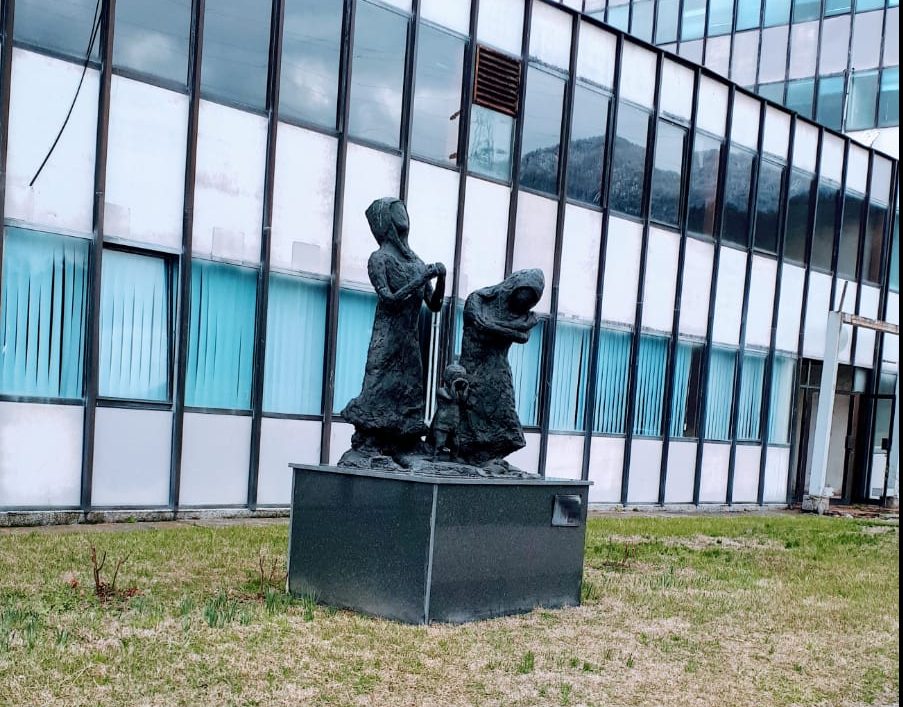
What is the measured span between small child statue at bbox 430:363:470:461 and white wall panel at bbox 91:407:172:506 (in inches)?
186

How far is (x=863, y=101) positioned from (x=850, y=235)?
346 inches

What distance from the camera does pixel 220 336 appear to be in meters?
12.3

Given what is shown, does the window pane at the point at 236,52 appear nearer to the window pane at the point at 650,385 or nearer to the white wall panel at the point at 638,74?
the white wall panel at the point at 638,74

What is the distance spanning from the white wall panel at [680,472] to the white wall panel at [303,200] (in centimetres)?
741

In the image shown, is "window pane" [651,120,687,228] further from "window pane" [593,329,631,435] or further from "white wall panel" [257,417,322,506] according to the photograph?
"white wall panel" [257,417,322,506]

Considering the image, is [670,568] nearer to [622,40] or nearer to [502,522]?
[502,522]

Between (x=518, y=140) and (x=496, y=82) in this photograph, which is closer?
(x=496, y=82)

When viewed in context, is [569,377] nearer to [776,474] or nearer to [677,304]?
[677,304]

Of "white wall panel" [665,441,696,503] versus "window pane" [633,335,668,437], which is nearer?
"window pane" [633,335,668,437]

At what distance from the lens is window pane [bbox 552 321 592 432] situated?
16.1 m

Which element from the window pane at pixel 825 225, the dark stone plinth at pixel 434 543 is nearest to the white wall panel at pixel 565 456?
the window pane at pixel 825 225

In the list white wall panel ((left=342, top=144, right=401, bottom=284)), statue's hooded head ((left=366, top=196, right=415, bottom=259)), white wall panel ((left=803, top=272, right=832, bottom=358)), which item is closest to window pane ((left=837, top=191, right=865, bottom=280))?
white wall panel ((left=803, top=272, right=832, bottom=358))

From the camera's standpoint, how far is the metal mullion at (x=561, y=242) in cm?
1566

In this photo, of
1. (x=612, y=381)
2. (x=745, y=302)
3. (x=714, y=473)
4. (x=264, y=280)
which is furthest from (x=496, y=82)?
(x=714, y=473)
